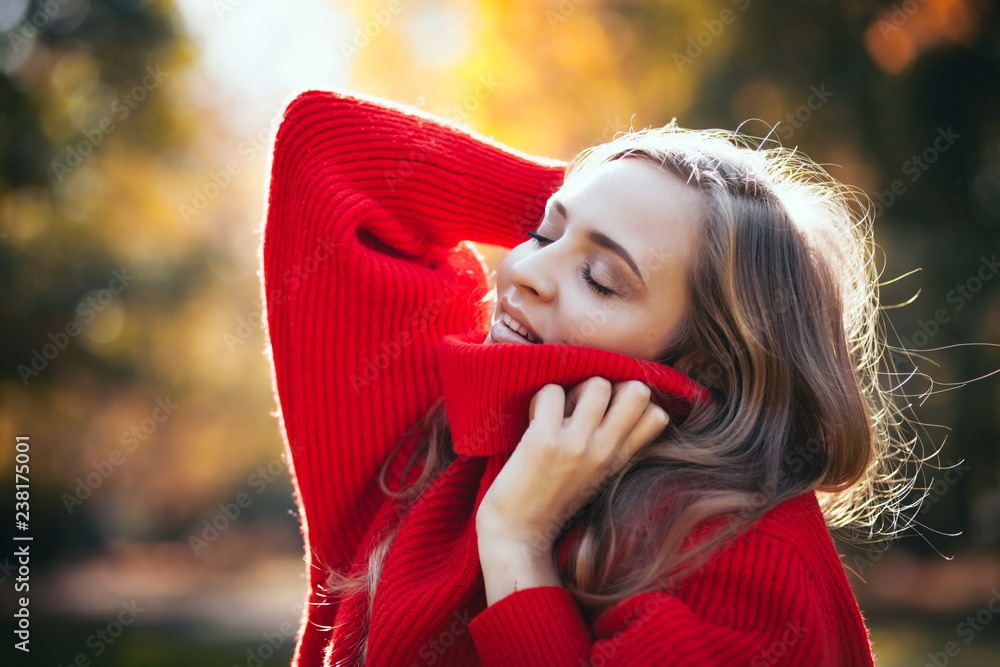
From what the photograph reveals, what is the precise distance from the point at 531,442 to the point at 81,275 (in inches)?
371

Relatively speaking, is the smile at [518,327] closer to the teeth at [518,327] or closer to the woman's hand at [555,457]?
the teeth at [518,327]

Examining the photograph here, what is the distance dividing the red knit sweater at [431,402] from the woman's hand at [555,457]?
71 mm

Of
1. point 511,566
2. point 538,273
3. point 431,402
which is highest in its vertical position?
point 538,273

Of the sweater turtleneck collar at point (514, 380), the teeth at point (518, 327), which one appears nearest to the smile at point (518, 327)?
the teeth at point (518, 327)

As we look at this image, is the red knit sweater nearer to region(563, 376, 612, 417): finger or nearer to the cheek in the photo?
region(563, 376, 612, 417): finger

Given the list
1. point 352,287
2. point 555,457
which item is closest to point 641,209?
point 555,457

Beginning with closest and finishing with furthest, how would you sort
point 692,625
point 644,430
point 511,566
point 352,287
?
1. point 692,625
2. point 511,566
3. point 644,430
4. point 352,287

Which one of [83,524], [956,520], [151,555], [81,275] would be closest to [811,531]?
[956,520]

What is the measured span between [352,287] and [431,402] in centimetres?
42

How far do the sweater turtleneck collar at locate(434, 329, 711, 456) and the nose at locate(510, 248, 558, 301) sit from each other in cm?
17

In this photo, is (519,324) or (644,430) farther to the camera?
(519,324)

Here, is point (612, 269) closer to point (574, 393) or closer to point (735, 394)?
point (574, 393)

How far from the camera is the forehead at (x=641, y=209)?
6.41 ft

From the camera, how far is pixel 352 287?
219 cm
